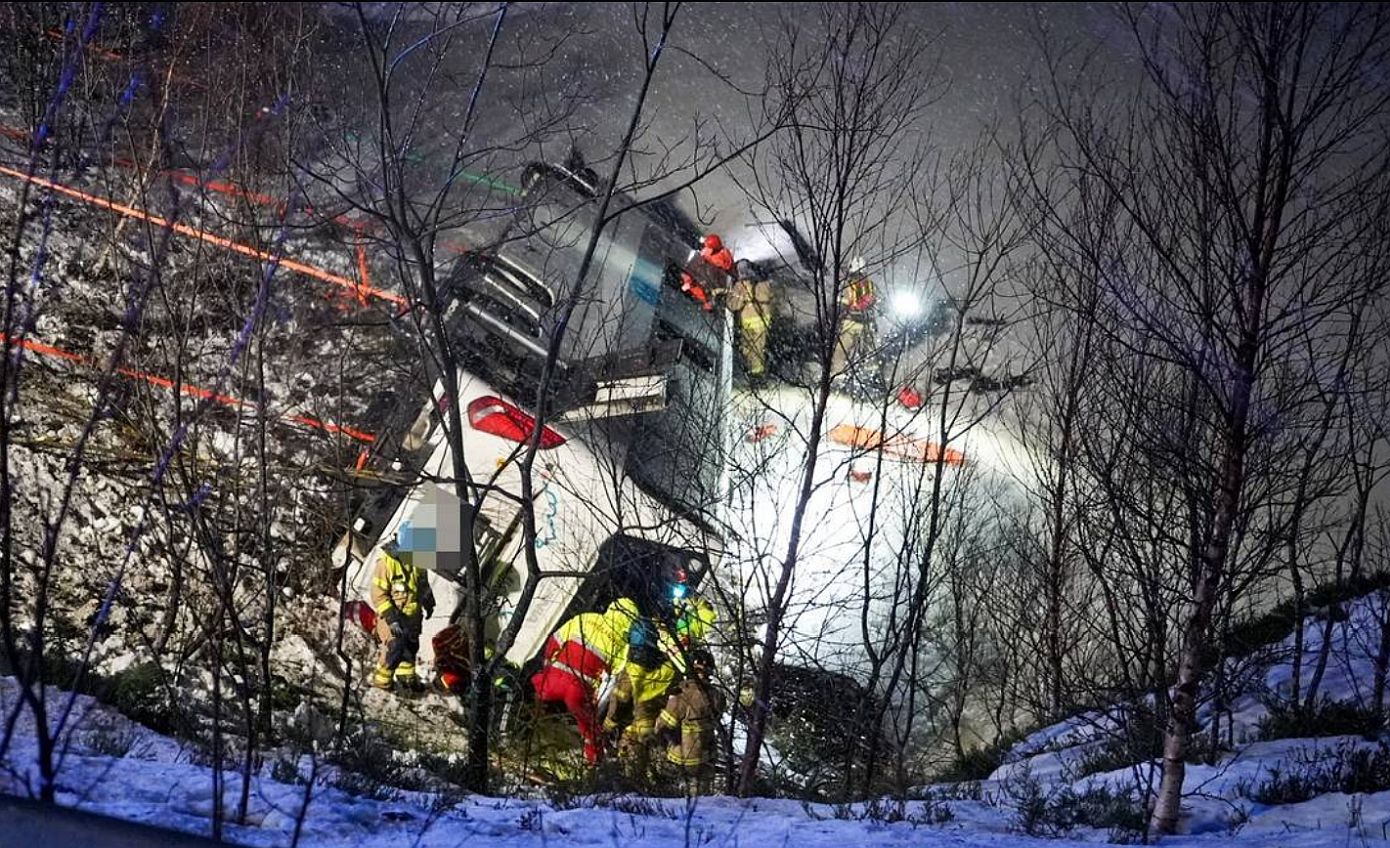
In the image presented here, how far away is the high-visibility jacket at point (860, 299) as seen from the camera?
26.2ft

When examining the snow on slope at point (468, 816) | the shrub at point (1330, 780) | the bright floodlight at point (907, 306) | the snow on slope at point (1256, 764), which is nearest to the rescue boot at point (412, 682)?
the snow on slope at point (468, 816)

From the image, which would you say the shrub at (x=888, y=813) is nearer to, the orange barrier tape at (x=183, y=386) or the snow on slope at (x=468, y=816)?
the snow on slope at (x=468, y=816)

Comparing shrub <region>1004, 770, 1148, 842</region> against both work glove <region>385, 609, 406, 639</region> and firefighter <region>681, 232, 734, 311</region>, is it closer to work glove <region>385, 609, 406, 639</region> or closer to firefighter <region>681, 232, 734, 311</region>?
work glove <region>385, 609, 406, 639</region>

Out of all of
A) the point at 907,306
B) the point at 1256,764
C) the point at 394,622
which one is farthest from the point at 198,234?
the point at 1256,764

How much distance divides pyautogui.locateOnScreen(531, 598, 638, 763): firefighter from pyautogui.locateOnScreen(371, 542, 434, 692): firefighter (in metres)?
1.05

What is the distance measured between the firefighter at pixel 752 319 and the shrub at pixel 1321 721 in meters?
4.79

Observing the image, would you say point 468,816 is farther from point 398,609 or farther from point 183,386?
point 183,386

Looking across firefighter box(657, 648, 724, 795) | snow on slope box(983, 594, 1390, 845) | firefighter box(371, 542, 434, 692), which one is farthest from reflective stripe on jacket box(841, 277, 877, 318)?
firefighter box(371, 542, 434, 692)

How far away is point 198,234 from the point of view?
6.20m

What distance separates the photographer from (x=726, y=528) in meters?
7.57

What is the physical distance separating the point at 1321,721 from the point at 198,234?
8.59 meters

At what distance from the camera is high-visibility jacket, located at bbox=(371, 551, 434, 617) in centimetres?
834

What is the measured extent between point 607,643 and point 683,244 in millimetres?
4218

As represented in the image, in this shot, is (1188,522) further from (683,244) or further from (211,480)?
(211,480)
